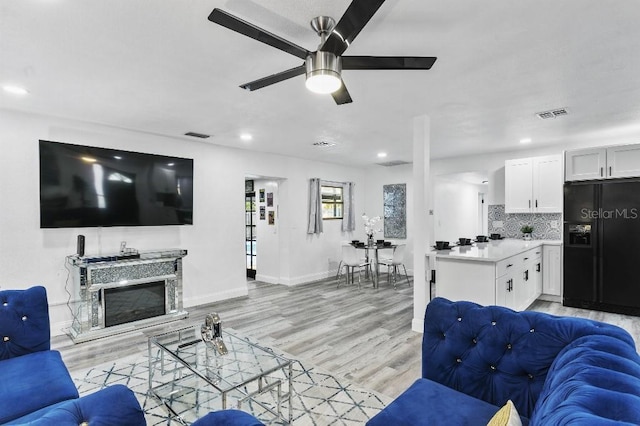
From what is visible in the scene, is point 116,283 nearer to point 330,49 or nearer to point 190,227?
point 190,227

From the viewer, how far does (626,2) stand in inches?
77.2

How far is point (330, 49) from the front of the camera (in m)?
1.92

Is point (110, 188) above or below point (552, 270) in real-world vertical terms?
above

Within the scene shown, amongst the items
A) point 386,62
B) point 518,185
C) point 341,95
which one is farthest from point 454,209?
point 386,62

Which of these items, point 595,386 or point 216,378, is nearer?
point 595,386

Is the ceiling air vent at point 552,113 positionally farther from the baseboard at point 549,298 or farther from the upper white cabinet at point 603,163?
the baseboard at point 549,298

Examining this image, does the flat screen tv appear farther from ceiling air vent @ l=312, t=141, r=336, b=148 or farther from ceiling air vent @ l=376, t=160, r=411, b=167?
ceiling air vent @ l=376, t=160, r=411, b=167

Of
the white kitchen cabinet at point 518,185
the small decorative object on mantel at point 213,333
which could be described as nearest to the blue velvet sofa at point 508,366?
the small decorative object on mantel at point 213,333

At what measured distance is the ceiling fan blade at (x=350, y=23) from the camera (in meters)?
1.53

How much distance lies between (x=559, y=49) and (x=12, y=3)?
3.51 metres

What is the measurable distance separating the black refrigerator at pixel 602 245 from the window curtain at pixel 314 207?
4255mm

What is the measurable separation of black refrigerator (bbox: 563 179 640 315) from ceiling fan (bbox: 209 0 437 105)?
440cm

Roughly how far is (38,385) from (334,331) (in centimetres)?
290

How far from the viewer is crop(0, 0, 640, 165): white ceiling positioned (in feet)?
6.73
